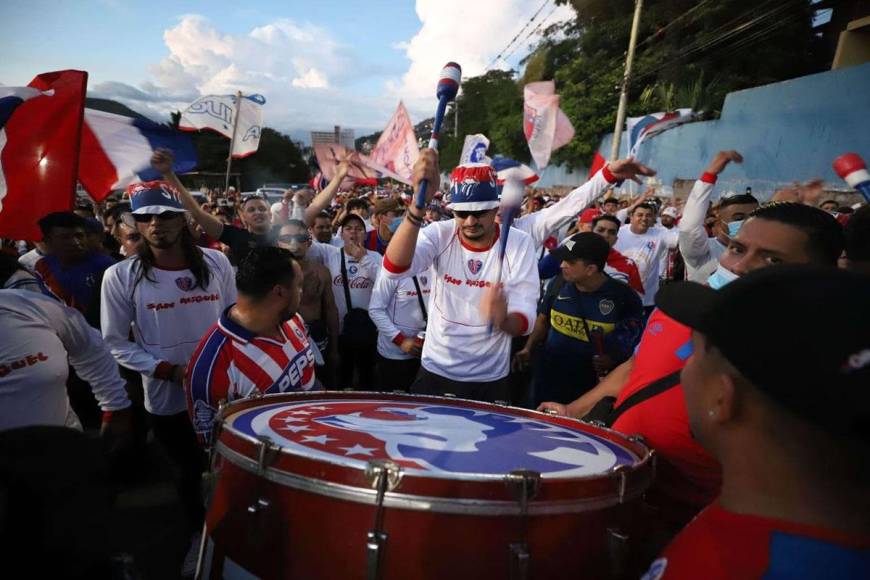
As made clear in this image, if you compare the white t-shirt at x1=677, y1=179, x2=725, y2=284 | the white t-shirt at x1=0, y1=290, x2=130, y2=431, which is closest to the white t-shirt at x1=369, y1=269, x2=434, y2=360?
the white t-shirt at x1=677, y1=179, x2=725, y2=284

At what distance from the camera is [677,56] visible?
23000 mm

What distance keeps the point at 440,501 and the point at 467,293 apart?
190 cm

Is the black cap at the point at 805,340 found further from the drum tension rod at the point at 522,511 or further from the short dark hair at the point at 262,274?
the short dark hair at the point at 262,274

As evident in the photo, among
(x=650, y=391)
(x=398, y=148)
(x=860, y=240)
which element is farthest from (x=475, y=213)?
(x=398, y=148)

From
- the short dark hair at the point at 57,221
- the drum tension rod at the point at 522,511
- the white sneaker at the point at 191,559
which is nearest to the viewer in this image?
the drum tension rod at the point at 522,511

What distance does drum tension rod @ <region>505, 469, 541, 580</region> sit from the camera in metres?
1.27

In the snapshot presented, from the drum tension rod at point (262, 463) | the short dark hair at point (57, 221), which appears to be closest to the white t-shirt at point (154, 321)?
the short dark hair at point (57, 221)

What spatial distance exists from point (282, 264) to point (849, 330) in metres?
2.21

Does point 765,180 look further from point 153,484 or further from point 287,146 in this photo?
point 287,146

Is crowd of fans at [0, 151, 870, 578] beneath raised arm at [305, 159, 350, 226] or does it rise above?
beneath

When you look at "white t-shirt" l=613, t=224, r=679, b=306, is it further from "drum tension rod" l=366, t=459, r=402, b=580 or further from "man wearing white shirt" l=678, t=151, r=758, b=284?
"drum tension rod" l=366, t=459, r=402, b=580

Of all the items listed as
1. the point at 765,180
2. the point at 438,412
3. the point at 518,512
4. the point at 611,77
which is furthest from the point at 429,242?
the point at 611,77

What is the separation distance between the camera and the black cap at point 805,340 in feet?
2.74

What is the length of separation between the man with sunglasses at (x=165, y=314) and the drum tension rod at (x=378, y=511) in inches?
84.2
